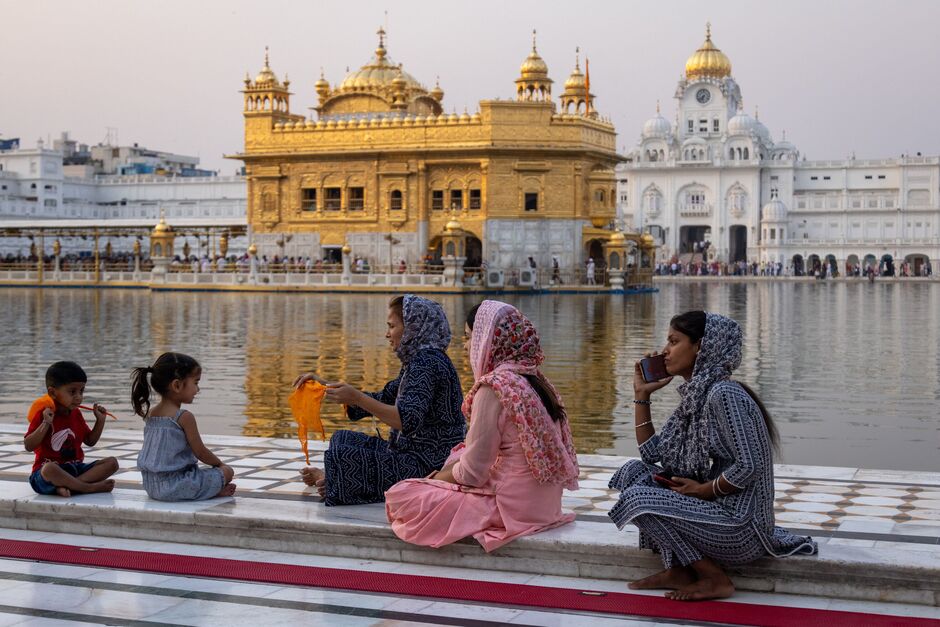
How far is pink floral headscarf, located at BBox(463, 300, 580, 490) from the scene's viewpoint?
203 inches

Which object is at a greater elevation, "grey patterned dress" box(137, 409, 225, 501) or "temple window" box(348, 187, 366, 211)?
"temple window" box(348, 187, 366, 211)

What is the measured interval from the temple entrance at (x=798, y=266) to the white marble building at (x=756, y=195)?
0.09 metres

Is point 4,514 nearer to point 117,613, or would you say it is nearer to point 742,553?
point 117,613

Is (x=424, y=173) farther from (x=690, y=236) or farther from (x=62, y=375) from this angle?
(x=690, y=236)

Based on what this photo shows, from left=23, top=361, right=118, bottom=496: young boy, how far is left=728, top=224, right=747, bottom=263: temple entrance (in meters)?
76.9

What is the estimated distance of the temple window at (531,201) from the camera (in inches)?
1679

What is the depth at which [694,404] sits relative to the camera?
4949 millimetres

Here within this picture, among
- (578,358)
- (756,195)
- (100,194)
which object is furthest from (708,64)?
(578,358)

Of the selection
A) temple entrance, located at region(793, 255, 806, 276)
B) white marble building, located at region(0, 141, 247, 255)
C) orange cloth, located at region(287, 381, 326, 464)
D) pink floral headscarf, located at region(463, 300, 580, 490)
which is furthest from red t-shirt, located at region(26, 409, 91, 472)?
white marble building, located at region(0, 141, 247, 255)

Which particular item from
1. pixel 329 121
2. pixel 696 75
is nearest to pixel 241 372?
pixel 329 121

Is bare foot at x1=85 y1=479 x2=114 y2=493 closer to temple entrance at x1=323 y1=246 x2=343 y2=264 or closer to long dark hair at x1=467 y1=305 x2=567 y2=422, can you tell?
long dark hair at x1=467 y1=305 x2=567 y2=422

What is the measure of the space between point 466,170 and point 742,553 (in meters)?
39.0

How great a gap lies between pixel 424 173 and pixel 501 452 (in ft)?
128

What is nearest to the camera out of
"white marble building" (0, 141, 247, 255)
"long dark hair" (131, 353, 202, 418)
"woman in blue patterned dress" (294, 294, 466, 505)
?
"woman in blue patterned dress" (294, 294, 466, 505)
